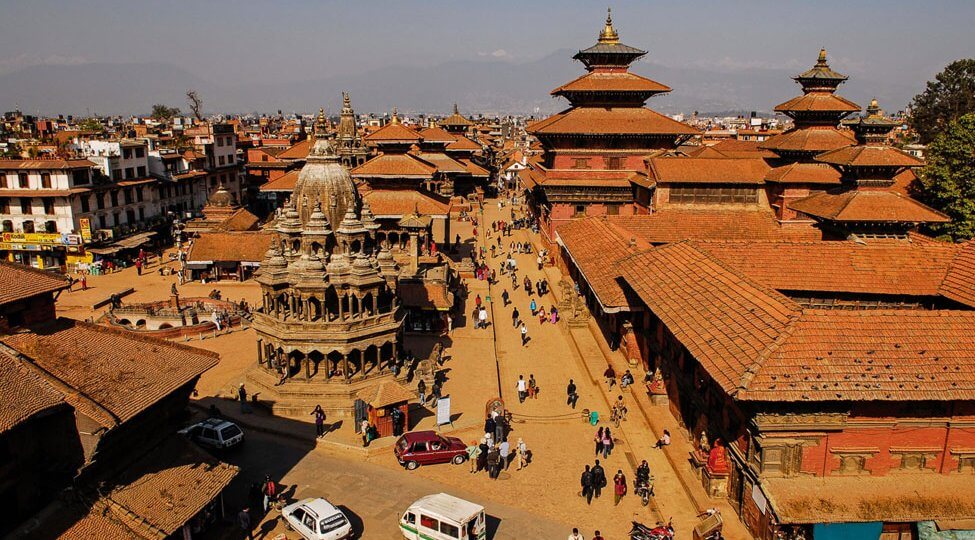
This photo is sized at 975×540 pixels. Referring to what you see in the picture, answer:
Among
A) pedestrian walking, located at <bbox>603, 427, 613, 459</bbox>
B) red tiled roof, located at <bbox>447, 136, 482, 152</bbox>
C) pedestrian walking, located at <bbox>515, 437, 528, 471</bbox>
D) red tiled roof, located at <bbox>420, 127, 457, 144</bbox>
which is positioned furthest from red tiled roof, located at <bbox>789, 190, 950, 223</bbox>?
red tiled roof, located at <bbox>447, 136, 482, 152</bbox>

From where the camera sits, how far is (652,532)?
17.2 meters

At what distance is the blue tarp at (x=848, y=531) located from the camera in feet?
51.4

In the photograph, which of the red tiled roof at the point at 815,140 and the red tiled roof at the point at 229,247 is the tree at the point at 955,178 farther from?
the red tiled roof at the point at 229,247

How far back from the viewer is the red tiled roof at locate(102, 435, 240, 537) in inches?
603

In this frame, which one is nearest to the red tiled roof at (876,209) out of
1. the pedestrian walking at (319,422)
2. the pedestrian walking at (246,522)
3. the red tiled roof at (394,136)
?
the pedestrian walking at (319,422)

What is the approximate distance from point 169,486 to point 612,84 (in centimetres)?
4419

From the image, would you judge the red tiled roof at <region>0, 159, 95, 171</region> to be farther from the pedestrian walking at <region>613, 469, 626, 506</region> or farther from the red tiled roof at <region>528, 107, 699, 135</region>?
the pedestrian walking at <region>613, 469, 626, 506</region>

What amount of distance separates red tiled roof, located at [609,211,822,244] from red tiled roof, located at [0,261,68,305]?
28534mm

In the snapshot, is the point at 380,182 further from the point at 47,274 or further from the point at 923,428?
the point at 923,428

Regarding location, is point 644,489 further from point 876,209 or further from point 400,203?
point 400,203

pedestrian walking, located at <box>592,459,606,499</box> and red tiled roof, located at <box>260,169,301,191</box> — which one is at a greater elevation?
red tiled roof, located at <box>260,169,301,191</box>

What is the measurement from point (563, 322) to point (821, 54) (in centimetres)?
2783

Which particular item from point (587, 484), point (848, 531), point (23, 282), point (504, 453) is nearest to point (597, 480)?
point (587, 484)

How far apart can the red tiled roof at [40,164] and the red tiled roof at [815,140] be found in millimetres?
52579
